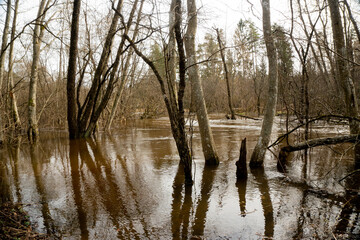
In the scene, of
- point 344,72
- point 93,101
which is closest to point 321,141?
point 344,72

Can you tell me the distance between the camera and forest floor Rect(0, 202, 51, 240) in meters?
3.00

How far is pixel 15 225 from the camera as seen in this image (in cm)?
332

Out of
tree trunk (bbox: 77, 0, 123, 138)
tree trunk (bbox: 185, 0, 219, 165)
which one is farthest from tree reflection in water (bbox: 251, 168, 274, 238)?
tree trunk (bbox: 77, 0, 123, 138)

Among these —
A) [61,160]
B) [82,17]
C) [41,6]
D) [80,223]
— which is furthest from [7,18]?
[80,223]

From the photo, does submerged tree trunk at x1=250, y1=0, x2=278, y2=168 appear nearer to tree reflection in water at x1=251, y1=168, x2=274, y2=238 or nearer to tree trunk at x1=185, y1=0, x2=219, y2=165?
tree reflection in water at x1=251, y1=168, x2=274, y2=238

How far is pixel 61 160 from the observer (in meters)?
8.22

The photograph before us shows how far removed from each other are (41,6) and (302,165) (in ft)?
40.5

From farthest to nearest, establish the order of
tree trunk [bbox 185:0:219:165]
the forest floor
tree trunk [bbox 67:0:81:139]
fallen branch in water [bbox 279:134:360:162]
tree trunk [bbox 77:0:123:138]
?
tree trunk [bbox 77:0:123:138] < tree trunk [bbox 67:0:81:139] < tree trunk [bbox 185:0:219:165] < fallen branch in water [bbox 279:134:360:162] < the forest floor

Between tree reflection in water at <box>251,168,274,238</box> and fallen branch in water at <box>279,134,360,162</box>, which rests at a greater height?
fallen branch in water at <box>279,134,360,162</box>

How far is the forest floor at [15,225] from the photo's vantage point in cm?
300

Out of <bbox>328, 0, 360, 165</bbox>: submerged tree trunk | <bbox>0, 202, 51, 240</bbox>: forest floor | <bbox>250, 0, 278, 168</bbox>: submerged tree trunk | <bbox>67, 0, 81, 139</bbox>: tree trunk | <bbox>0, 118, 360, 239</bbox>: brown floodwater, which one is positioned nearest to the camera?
<bbox>0, 202, 51, 240</bbox>: forest floor

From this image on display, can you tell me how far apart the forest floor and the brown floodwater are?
0.63 ft

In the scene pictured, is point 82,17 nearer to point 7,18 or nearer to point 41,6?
point 41,6

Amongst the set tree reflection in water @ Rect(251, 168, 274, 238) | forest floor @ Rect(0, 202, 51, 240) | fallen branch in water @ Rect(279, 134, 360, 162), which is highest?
fallen branch in water @ Rect(279, 134, 360, 162)
